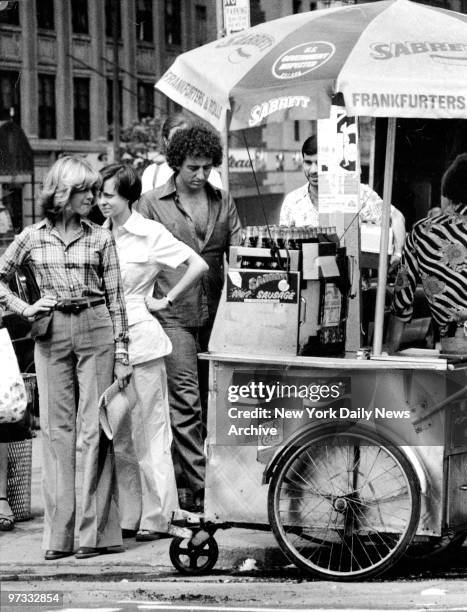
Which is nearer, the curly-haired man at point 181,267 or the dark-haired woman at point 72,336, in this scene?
the dark-haired woman at point 72,336

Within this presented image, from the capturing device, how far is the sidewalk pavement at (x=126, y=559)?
6805mm

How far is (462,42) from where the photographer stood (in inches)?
256

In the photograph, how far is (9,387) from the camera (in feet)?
24.6

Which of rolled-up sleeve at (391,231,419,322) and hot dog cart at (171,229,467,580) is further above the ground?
rolled-up sleeve at (391,231,419,322)

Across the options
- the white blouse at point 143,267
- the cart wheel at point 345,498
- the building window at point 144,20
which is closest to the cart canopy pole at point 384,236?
the cart wheel at point 345,498

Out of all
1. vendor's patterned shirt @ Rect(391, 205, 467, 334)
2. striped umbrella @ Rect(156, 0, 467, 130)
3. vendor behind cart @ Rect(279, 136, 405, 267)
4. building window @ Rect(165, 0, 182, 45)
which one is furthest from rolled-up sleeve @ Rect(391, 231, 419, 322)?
building window @ Rect(165, 0, 182, 45)

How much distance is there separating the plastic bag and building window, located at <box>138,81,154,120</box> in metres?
47.1

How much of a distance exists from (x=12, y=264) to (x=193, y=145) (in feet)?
4.15

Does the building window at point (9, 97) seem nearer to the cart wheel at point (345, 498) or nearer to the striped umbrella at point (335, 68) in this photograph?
the striped umbrella at point (335, 68)

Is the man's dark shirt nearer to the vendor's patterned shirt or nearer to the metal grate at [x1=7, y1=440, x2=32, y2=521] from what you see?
the metal grate at [x1=7, y1=440, x2=32, y2=521]

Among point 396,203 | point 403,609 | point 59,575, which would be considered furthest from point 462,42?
point 396,203

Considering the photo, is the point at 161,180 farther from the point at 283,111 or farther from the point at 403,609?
the point at 403,609

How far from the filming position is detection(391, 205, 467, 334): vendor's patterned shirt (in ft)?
22.5

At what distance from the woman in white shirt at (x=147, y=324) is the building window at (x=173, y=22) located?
4754 centimetres
